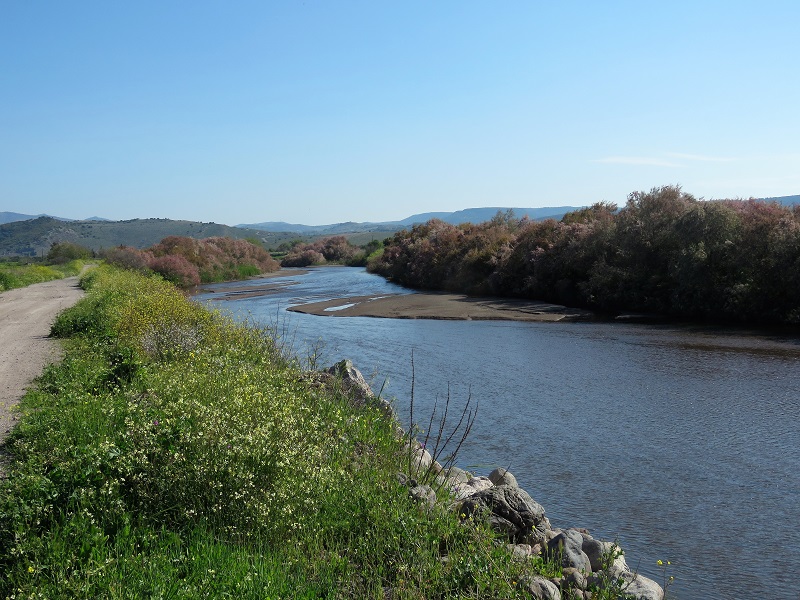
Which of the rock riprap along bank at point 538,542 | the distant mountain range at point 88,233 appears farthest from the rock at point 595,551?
the distant mountain range at point 88,233

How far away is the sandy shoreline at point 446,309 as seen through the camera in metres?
31.3

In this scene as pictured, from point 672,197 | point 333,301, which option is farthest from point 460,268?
A: point 672,197

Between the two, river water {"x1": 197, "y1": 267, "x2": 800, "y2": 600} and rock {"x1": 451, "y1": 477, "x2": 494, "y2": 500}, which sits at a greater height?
rock {"x1": 451, "y1": 477, "x2": 494, "y2": 500}

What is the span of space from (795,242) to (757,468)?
729 inches

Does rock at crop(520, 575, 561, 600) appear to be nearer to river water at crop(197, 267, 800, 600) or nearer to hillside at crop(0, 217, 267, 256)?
river water at crop(197, 267, 800, 600)

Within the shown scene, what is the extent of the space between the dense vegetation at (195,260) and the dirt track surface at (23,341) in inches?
628

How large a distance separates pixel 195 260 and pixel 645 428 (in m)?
50.8

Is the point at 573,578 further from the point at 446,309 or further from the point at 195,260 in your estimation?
the point at 195,260

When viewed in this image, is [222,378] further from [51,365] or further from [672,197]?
[672,197]

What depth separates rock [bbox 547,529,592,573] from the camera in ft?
21.7

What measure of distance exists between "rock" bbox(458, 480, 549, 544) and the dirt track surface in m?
5.78

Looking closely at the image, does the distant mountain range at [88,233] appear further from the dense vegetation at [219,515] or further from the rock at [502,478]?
the dense vegetation at [219,515]

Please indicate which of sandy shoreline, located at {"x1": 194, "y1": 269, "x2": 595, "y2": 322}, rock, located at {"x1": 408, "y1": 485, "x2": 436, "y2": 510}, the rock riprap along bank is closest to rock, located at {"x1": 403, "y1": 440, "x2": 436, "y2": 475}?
the rock riprap along bank

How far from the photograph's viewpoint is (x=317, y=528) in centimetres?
634
